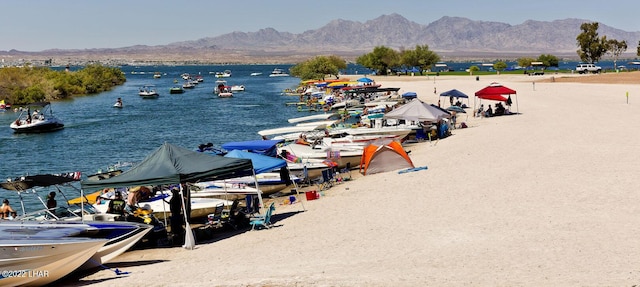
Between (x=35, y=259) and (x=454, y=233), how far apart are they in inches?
371

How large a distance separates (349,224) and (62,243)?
7.20m

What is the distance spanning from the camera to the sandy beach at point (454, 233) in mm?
12492

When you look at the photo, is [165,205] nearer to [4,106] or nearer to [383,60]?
[4,106]

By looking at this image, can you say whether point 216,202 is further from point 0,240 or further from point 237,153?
point 0,240

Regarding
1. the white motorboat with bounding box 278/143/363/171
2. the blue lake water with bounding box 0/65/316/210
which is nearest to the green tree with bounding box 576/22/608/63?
the blue lake water with bounding box 0/65/316/210

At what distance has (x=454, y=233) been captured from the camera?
1551 centimetres

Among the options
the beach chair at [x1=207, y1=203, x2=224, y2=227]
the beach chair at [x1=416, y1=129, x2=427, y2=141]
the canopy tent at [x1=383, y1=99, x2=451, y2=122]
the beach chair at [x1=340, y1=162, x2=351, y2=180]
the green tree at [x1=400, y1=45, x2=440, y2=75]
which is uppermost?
the green tree at [x1=400, y1=45, x2=440, y2=75]

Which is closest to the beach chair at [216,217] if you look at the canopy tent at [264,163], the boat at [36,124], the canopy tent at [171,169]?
the canopy tent at [264,163]

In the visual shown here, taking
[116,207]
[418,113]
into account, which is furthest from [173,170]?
[418,113]

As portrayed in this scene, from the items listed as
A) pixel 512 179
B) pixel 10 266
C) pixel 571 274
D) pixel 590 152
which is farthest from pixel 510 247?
pixel 590 152

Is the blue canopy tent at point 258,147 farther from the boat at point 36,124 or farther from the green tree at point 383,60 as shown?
the green tree at point 383,60

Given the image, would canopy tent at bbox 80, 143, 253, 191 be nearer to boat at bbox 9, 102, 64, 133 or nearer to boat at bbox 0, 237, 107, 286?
boat at bbox 0, 237, 107, 286

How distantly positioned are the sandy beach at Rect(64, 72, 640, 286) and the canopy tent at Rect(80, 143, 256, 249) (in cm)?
182

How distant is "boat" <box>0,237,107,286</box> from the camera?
13.8 meters
